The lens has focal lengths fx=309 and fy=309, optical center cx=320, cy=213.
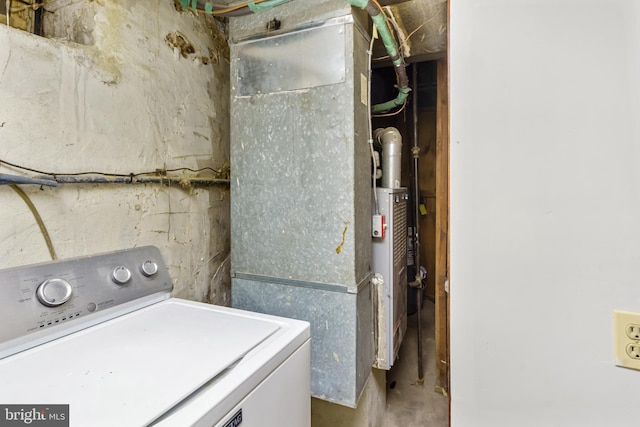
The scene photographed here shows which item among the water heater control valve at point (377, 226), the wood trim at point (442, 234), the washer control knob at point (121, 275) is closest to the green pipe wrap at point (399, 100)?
the wood trim at point (442, 234)

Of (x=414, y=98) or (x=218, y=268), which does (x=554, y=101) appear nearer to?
(x=218, y=268)

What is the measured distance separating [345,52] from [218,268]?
1.15 m

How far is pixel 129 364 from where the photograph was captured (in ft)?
2.23

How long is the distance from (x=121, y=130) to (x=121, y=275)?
0.52 metres

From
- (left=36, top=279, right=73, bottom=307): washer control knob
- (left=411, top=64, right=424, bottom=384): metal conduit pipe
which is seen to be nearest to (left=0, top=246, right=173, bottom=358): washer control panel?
(left=36, top=279, right=73, bottom=307): washer control knob

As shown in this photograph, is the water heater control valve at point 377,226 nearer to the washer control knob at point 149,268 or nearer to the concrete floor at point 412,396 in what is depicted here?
the washer control knob at point 149,268

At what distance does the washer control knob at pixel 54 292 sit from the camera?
0.79 metres

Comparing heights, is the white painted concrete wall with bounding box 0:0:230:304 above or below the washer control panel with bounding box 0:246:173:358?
above

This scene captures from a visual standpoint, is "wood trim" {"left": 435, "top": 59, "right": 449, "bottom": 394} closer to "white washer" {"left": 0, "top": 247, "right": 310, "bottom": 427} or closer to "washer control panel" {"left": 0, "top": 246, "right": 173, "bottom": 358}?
"white washer" {"left": 0, "top": 247, "right": 310, "bottom": 427}

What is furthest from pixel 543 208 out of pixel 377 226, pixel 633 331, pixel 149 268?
pixel 149 268

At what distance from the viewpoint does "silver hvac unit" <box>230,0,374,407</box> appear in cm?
125

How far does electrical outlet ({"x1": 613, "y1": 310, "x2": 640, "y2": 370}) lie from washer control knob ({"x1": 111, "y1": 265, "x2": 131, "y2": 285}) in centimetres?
141

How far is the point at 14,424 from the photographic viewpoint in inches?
20.7

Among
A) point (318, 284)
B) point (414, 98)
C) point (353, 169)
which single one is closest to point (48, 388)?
point (318, 284)
